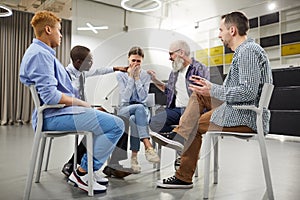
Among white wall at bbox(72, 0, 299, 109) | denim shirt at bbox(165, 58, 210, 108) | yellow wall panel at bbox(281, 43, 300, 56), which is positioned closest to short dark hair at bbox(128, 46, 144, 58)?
denim shirt at bbox(165, 58, 210, 108)

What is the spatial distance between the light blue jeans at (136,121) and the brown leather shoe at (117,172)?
0.16 meters

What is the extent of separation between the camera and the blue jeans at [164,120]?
217 cm

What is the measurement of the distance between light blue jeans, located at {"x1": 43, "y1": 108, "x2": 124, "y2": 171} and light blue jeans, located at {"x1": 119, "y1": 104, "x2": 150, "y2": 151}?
433mm

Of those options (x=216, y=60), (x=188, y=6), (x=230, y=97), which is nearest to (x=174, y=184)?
(x=230, y=97)

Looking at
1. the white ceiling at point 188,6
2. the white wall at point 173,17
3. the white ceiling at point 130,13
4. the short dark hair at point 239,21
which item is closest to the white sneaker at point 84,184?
the short dark hair at point 239,21

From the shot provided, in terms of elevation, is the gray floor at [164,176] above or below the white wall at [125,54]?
below

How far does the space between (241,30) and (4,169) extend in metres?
2.03

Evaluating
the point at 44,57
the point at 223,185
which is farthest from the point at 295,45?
the point at 44,57

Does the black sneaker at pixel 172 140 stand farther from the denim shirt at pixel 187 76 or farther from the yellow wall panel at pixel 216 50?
the yellow wall panel at pixel 216 50

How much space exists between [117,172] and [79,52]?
35.5 inches

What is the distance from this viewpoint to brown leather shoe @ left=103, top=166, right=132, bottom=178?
6.71 ft

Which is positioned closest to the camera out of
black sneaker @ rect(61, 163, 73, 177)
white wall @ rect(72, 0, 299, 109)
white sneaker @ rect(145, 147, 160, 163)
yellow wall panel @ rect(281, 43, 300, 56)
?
white sneaker @ rect(145, 147, 160, 163)

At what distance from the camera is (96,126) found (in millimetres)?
1550

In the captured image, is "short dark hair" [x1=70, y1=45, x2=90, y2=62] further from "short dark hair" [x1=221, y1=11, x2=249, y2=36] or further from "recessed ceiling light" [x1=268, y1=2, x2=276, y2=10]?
"recessed ceiling light" [x1=268, y1=2, x2=276, y2=10]
